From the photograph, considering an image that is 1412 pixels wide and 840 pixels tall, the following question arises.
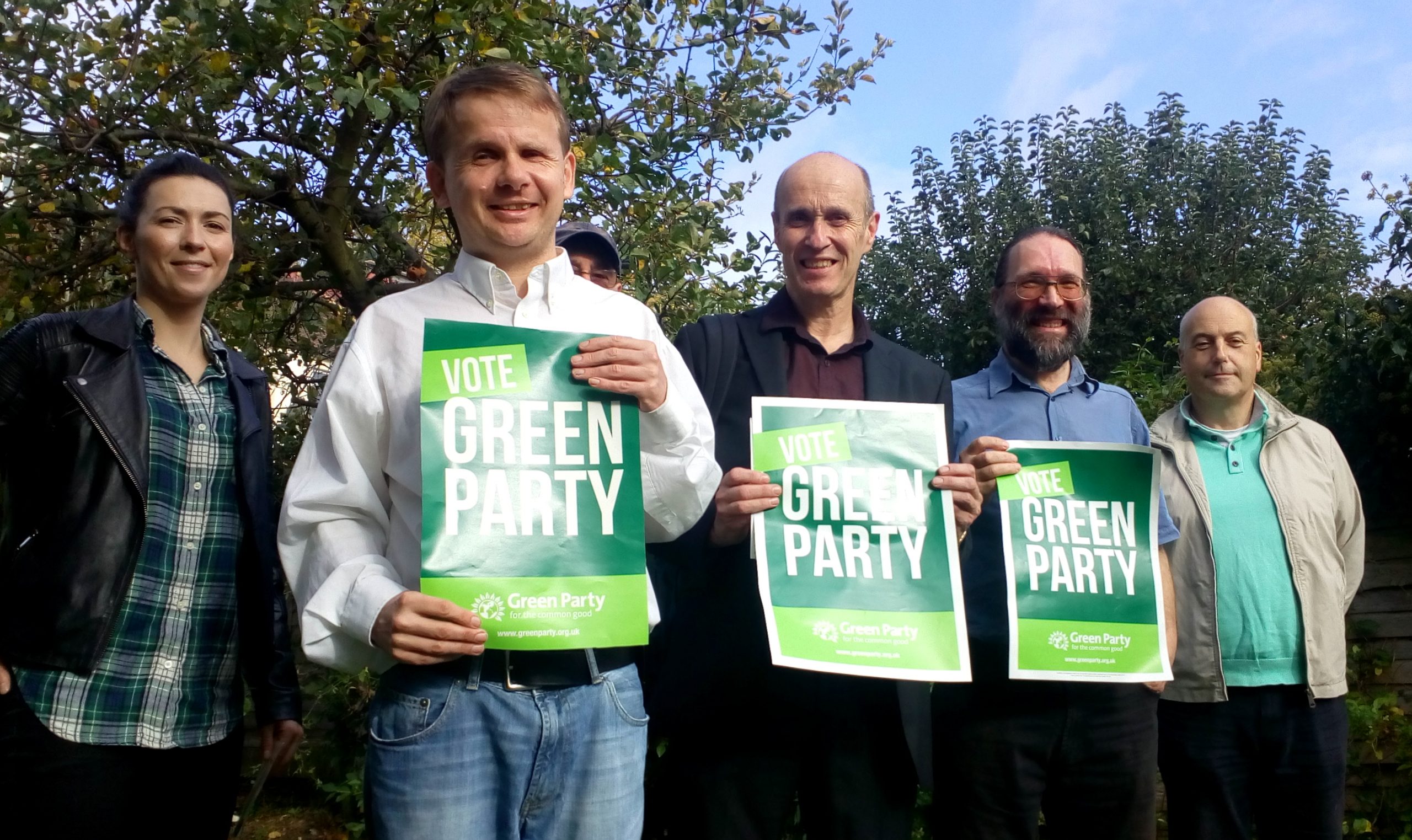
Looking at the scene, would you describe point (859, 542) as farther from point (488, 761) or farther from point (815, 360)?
point (488, 761)

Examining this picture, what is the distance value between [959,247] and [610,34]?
13300 mm

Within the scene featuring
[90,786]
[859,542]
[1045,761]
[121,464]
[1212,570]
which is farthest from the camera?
[1212,570]

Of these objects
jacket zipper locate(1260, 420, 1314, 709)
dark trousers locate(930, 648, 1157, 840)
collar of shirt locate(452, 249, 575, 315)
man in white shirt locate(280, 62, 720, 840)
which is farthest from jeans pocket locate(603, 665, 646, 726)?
jacket zipper locate(1260, 420, 1314, 709)

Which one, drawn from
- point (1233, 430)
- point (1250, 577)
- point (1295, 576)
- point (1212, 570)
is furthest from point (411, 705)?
point (1233, 430)

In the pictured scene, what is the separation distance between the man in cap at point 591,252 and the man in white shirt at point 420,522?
1798 mm

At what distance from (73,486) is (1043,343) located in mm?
2714

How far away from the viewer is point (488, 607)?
1.89 m

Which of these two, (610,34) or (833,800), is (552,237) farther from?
(610,34)

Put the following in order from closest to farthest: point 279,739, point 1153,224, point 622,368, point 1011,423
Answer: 1. point 622,368
2. point 279,739
3. point 1011,423
4. point 1153,224

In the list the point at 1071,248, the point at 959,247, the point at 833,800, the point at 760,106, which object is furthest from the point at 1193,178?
the point at 833,800

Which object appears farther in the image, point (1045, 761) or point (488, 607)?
point (1045, 761)

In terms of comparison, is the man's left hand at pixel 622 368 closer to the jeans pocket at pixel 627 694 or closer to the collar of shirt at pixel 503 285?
the collar of shirt at pixel 503 285

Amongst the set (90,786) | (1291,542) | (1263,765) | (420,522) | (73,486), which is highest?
(73,486)

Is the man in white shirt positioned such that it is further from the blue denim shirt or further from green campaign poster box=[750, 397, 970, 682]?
the blue denim shirt
